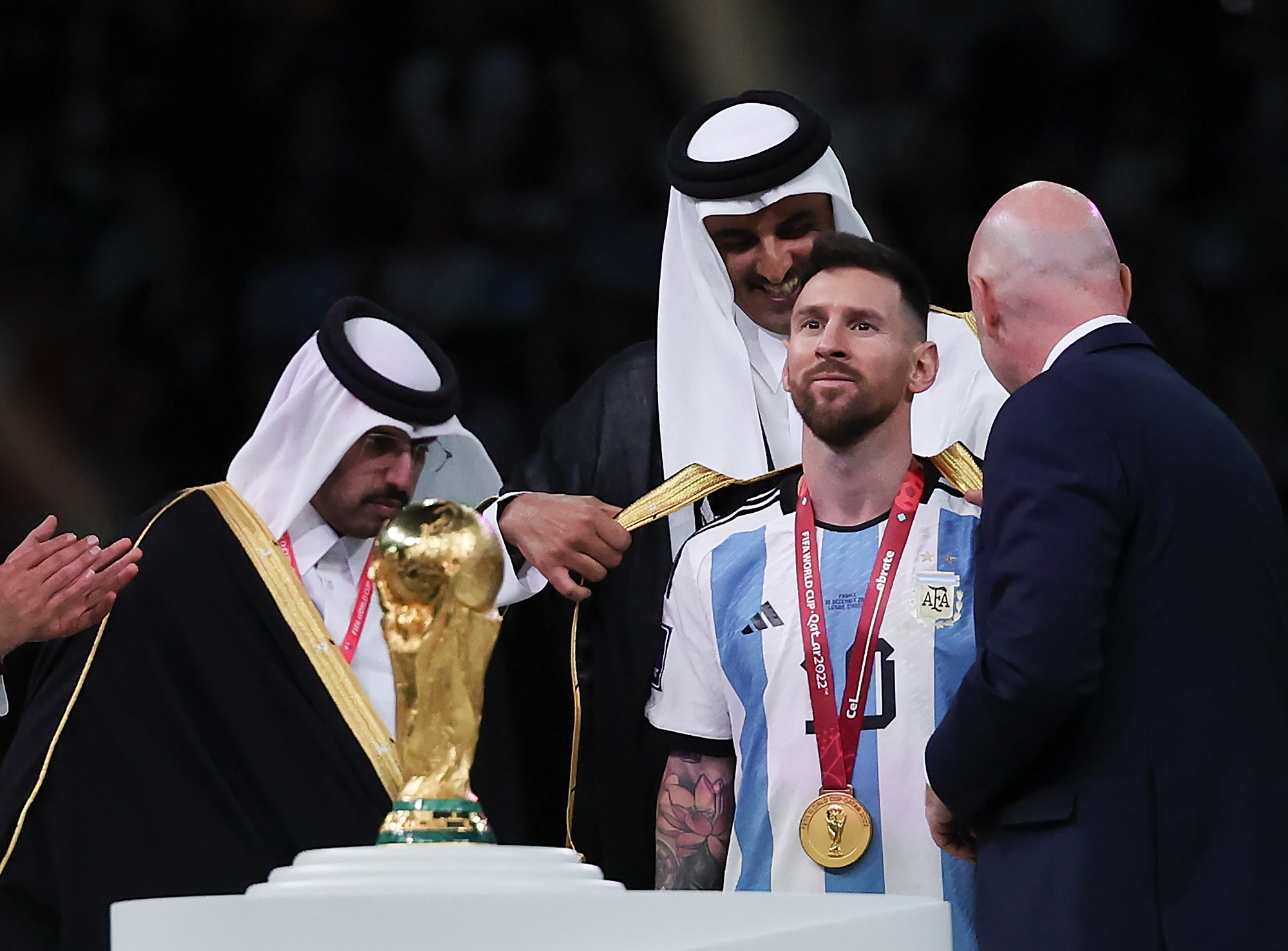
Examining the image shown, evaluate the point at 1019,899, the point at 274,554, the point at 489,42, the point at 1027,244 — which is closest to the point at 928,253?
the point at 489,42

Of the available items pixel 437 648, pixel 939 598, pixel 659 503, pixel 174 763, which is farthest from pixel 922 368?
pixel 437 648

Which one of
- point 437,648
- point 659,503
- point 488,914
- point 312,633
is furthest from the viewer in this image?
point 312,633

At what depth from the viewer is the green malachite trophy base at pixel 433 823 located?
1.65m

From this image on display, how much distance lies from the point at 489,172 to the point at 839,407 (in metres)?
3.48

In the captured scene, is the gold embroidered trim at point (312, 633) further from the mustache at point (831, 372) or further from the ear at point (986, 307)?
the ear at point (986, 307)

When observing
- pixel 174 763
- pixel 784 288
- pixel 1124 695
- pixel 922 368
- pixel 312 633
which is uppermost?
pixel 784 288

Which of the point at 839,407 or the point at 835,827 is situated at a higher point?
the point at 839,407

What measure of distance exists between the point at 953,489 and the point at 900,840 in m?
0.63

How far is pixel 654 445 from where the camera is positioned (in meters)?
3.95

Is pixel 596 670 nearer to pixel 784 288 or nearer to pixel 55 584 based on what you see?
pixel 784 288

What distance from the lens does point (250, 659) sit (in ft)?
12.3

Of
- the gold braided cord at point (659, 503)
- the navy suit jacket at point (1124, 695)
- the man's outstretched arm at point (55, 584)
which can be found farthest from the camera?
the gold braided cord at point (659, 503)

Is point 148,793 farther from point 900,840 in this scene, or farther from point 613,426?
point 900,840

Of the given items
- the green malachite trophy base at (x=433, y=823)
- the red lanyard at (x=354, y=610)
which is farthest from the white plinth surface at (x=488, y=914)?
the red lanyard at (x=354, y=610)
